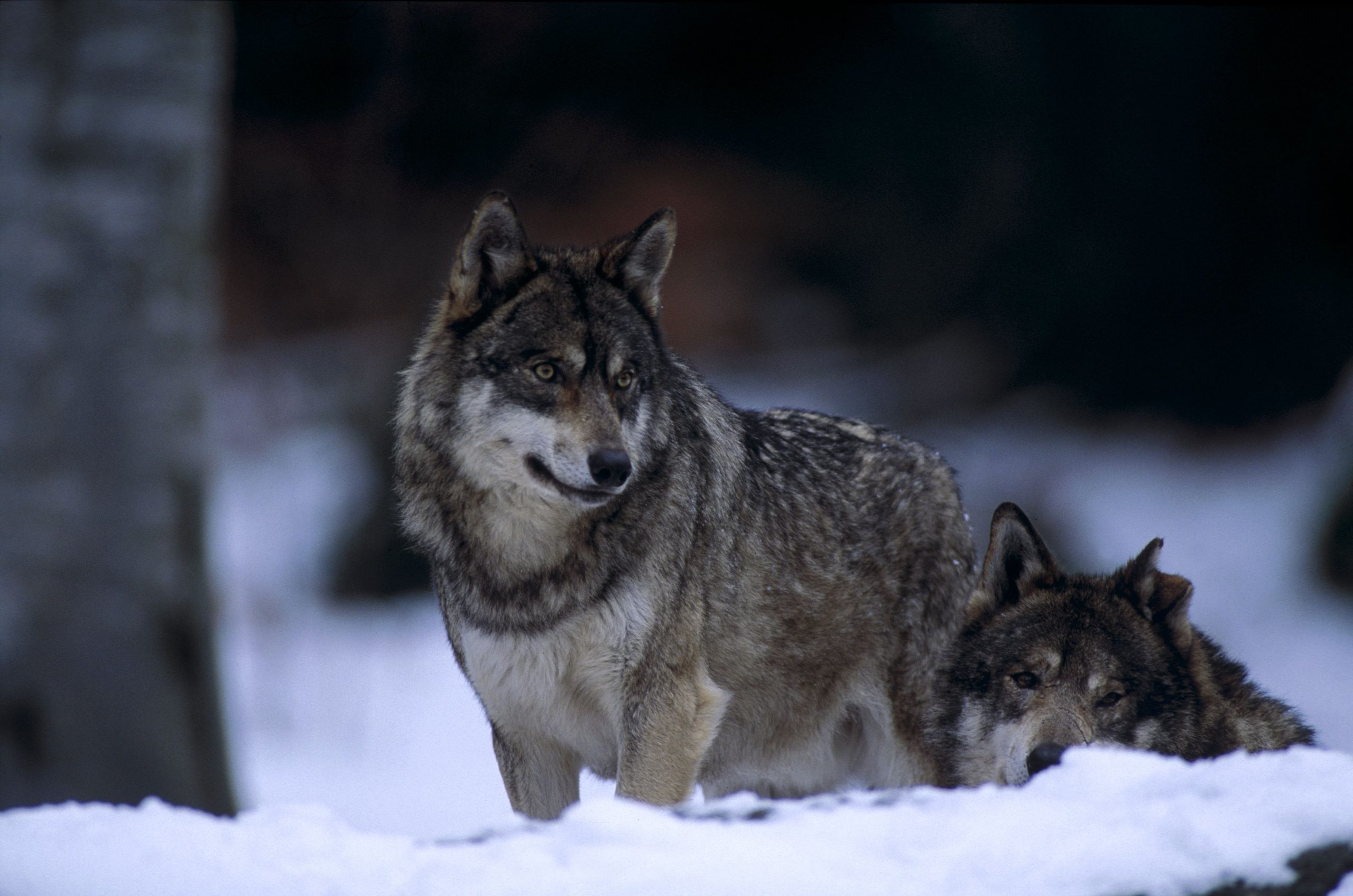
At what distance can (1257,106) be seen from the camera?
11227mm

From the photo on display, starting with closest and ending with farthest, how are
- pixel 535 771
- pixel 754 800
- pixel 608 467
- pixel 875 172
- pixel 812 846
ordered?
pixel 812 846 < pixel 754 800 < pixel 608 467 < pixel 535 771 < pixel 875 172

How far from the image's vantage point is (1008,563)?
414 cm

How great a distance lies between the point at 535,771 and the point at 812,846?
6.93 ft

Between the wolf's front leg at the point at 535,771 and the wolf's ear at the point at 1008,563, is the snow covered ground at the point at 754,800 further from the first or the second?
the wolf's ear at the point at 1008,563

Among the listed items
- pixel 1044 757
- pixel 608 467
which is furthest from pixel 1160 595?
pixel 608 467

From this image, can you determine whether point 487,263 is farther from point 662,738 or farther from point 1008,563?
point 1008,563

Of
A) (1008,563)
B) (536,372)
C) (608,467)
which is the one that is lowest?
(1008,563)

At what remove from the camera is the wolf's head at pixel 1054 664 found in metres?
3.64

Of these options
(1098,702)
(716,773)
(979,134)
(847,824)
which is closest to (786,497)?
(716,773)

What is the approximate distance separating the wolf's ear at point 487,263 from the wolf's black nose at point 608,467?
76 cm

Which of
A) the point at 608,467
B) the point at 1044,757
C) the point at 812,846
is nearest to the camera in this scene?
the point at 812,846

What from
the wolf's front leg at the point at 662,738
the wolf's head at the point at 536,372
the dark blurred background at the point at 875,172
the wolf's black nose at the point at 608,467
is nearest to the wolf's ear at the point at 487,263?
the wolf's head at the point at 536,372

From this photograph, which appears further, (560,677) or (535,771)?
(535,771)

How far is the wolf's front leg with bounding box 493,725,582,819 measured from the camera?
4.37 m
